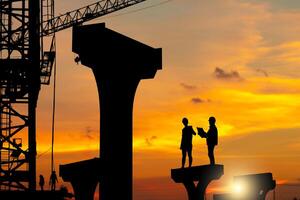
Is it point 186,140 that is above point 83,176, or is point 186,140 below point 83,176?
above

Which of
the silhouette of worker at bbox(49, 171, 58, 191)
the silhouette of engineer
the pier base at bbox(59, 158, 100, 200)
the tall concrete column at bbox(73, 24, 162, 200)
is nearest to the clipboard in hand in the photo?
the silhouette of engineer

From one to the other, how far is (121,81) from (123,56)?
0.74 m

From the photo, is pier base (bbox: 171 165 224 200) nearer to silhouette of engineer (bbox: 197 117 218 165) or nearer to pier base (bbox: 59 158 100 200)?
silhouette of engineer (bbox: 197 117 218 165)

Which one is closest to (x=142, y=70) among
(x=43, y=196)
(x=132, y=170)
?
(x=132, y=170)

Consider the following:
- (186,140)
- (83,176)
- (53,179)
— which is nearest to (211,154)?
(186,140)

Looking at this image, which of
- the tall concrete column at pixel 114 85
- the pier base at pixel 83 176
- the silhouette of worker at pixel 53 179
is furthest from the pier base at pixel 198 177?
the silhouette of worker at pixel 53 179

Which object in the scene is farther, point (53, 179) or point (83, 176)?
point (53, 179)

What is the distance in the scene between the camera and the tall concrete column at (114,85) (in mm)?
17609

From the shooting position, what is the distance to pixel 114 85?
18297 millimetres

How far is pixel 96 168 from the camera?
56.4 feet

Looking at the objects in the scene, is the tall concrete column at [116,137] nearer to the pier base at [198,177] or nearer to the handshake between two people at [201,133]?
the pier base at [198,177]

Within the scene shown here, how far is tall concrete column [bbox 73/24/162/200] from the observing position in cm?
1761

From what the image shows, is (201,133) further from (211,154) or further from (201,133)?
(211,154)

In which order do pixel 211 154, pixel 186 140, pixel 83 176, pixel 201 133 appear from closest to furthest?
pixel 83 176
pixel 211 154
pixel 201 133
pixel 186 140
